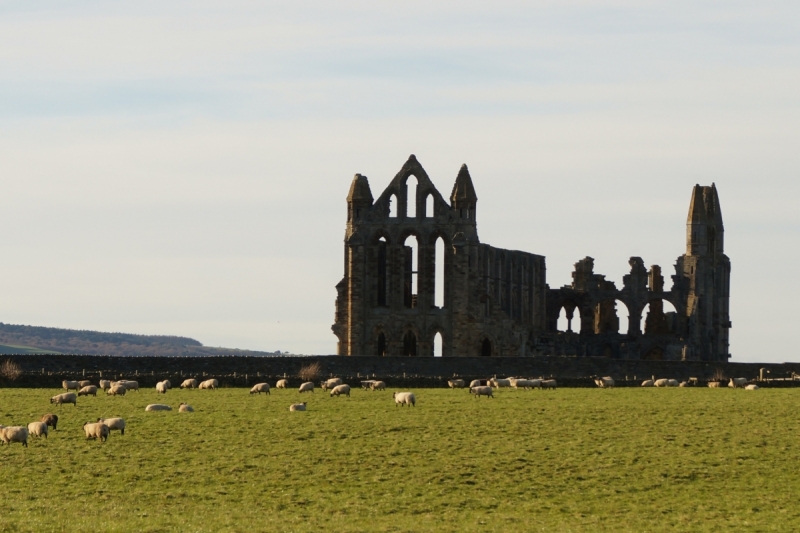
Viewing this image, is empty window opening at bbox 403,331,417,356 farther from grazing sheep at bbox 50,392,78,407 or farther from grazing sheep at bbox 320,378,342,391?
grazing sheep at bbox 50,392,78,407

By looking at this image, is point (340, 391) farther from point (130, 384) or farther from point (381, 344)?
point (381, 344)

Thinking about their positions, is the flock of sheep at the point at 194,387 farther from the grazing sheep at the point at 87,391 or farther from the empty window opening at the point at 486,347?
the empty window opening at the point at 486,347

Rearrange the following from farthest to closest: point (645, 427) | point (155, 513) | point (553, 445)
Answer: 1. point (645, 427)
2. point (553, 445)
3. point (155, 513)

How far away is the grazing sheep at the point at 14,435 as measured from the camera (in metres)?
40.9

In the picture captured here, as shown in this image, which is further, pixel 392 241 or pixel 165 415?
pixel 392 241

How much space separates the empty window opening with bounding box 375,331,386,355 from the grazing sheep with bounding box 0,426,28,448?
59151mm

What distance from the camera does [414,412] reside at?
51.3 metres

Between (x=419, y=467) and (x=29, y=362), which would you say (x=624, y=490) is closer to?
(x=419, y=467)

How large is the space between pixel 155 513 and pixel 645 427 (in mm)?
19251

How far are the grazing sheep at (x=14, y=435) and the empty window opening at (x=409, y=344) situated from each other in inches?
2353

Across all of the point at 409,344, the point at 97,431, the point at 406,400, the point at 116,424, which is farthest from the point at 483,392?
the point at 409,344

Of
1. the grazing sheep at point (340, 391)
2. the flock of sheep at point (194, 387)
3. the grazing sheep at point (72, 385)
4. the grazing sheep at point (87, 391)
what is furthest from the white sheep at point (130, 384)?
the grazing sheep at point (340, 391)

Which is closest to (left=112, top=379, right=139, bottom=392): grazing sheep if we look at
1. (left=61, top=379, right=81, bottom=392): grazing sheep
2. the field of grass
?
(left=61, top=379, right=81, bottom=392): grazing sheep

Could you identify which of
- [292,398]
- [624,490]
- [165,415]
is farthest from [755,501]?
[292,398]
